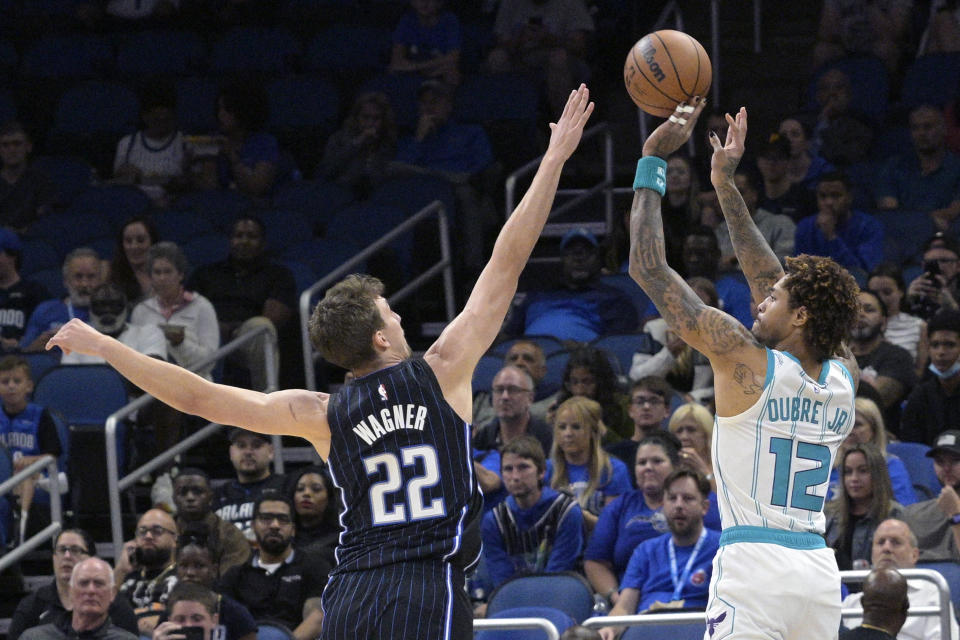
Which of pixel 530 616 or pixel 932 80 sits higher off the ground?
pixel 932 80

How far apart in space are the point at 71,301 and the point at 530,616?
5.04 meters

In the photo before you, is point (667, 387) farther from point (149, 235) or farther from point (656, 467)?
point (149, 235)

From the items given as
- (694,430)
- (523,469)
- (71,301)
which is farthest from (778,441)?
(71,301)

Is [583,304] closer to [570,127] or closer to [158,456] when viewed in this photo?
[158,456]

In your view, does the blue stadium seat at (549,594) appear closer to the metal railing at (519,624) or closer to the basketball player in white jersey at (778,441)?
the metal railing at (519,624)

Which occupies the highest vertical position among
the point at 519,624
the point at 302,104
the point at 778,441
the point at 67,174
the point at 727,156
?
the point at 302,104

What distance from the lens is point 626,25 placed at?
14562mm

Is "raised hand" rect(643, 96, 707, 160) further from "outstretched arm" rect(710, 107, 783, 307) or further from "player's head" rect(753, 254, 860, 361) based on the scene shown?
"player's head" rect(753, 254, 860, 361)

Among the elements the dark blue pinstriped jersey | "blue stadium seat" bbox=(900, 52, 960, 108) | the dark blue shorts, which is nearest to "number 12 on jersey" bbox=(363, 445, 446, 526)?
the dark blue pinstriped jersey

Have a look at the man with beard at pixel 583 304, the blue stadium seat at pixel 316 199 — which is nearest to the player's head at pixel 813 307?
the man with beard at pixel 583 304

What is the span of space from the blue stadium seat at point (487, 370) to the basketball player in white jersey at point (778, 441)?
18.3 ft

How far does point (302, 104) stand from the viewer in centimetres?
1398

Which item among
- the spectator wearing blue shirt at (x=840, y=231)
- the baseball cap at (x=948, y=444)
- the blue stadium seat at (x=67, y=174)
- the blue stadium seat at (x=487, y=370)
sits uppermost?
the blue stadium seat at (x=67, y=174)

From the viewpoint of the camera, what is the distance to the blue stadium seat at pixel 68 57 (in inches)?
594
